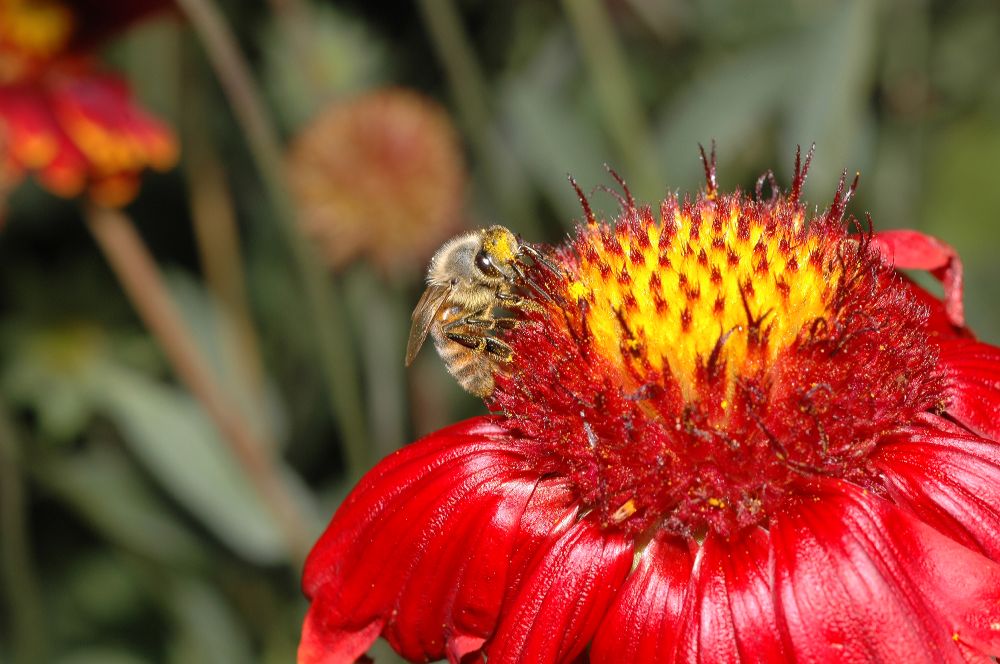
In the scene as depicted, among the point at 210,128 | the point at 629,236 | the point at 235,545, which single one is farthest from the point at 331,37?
the point at 629,236

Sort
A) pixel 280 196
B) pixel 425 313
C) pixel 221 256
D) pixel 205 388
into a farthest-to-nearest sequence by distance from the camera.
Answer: pixel 221 256, pixel 205 388, pixel 280 196, pixel 425 313

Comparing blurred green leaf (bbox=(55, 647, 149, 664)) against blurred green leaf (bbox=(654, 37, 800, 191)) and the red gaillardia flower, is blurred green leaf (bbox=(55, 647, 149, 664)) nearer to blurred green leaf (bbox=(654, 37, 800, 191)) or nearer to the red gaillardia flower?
the red gaillardia flower

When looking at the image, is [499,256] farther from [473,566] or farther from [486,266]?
[473,566]

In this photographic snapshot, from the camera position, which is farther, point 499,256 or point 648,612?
point 499,256

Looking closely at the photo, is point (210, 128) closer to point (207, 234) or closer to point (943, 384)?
point (207, 234)

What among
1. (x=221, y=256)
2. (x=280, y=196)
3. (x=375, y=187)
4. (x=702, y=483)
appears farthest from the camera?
(x=375, y=187)

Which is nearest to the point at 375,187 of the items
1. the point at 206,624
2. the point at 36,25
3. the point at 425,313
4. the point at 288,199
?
the point at 36,25
